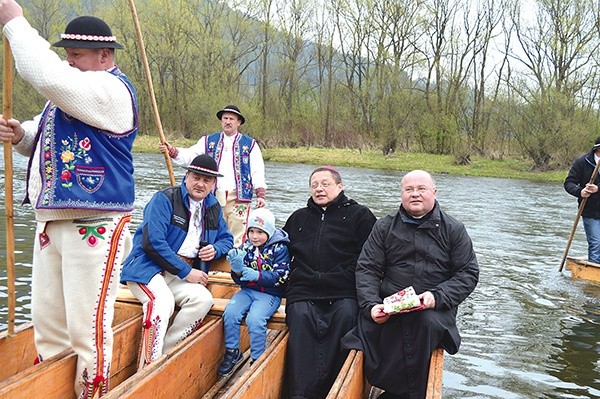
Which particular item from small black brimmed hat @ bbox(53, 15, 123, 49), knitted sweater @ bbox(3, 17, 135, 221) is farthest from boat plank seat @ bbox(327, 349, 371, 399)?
small black brimmed hat @ bbox(53, 15, 123, 49)

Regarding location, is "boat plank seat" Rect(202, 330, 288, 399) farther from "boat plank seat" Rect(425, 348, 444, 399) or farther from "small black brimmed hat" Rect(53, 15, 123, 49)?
"small black brimmed hat" Rect(53, 15, 123, 49)

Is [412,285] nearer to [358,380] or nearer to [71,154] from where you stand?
[358,380]

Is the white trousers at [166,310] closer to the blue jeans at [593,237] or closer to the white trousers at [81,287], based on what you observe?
the white trousers at [81,287]

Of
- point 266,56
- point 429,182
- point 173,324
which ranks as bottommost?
point 173,324

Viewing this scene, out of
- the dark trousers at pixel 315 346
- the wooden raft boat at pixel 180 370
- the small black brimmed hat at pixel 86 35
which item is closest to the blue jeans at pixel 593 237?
the wooden raft boat at pixel 180 370

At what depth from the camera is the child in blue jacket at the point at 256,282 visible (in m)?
3.70

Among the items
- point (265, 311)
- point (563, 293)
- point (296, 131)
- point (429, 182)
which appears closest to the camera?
point (429, 182)

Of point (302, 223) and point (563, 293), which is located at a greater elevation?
point (302, 223)

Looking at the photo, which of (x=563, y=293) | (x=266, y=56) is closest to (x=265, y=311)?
(x=563, y=293)

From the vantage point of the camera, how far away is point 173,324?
378 cm

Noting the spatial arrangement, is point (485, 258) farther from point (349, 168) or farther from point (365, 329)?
point (349, 168)

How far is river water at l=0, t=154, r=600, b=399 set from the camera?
185 inches

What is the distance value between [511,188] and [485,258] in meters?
11.8

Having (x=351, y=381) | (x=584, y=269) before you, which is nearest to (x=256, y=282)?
(x=351, y=381)
